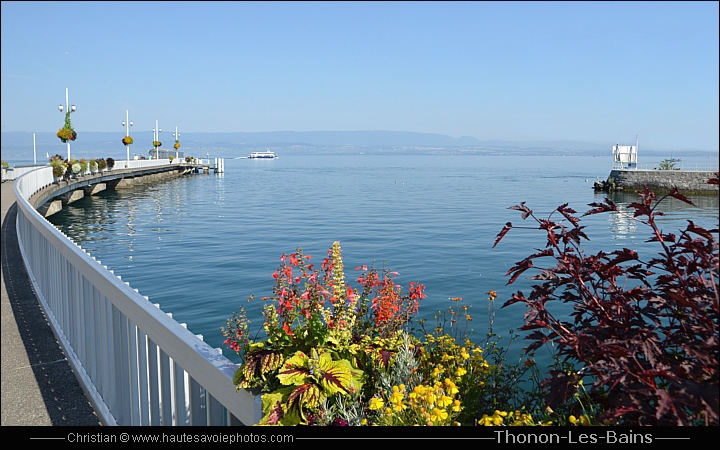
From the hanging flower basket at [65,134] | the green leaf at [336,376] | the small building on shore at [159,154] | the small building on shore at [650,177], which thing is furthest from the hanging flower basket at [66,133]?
the green leaf at [336,376]

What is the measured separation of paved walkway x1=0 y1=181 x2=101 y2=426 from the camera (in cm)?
446

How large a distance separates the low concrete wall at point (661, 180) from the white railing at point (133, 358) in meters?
44.9

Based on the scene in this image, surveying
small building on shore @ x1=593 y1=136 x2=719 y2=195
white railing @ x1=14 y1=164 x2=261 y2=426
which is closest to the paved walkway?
white railing @ x1=14 y1=164 x2=261 y2=426

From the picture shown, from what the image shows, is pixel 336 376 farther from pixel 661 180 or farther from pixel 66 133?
pixel 661 180

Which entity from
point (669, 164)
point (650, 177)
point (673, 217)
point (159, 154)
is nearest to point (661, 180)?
point (650, 177)

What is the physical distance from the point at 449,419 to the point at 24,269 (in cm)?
889

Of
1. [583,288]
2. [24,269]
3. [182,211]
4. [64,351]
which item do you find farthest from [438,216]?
[583,288]

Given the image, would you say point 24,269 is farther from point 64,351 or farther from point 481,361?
point 481,361

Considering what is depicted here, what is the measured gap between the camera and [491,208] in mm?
34844

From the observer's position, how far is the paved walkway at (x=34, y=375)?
175 inches

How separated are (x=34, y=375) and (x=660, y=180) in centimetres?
4969

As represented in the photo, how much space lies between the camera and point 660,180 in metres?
48.4

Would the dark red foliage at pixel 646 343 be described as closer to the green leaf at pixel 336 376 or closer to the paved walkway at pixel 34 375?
the green leaf at pixel 336 376

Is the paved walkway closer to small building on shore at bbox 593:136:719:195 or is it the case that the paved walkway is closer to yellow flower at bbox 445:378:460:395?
yellow flower at bbox 445:378:460:395
